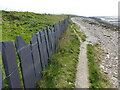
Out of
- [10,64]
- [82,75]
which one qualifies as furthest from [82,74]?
[10,64]

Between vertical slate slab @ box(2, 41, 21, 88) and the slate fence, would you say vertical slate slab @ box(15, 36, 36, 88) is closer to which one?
the slate fence

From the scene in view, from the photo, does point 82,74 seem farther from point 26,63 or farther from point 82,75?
point 26,63

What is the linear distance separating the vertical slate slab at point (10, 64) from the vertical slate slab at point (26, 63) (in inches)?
15.4

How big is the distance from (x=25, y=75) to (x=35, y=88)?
3.75 ft

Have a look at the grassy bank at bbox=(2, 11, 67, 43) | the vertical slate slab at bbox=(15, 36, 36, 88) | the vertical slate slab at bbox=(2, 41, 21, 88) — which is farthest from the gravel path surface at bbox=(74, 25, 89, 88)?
the grassy bank at bbox=(2, 11, 67, 43)

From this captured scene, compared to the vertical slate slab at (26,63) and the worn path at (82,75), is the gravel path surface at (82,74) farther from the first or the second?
the vertical slate slab at (26,63)

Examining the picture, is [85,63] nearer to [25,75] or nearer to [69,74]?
[69,74]

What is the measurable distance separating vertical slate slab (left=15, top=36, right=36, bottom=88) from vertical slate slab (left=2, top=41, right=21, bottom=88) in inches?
15.4

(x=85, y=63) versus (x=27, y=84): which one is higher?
(x=27, y=84)

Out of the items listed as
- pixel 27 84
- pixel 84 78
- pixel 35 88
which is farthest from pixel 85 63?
pixel 27 84

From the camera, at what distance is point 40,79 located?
7.34m

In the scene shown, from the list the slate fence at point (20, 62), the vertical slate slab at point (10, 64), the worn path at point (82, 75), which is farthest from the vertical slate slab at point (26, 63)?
the worn path at point (82, 75)

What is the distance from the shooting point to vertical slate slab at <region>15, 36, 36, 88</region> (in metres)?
4.99

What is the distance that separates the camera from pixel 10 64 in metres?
4.39
